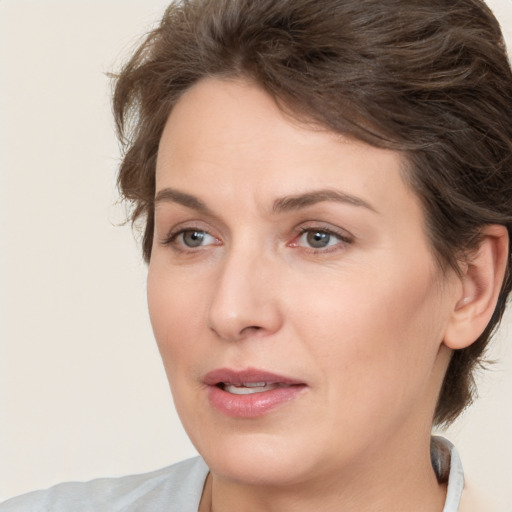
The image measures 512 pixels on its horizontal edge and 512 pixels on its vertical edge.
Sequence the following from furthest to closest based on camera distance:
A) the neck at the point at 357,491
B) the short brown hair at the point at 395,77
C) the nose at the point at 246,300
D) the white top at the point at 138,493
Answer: the white top at the point at 138,493 < the neck at the point at 357,491 < the short brown hair at the point at 395,77 < the nose at the point at 246,300

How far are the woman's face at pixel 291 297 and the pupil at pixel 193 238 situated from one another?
40 millimetres

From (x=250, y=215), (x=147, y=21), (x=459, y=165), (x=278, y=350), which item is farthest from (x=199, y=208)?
(x=147, y=21)

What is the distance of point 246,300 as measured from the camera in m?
2.52

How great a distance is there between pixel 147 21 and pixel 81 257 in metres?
0.79

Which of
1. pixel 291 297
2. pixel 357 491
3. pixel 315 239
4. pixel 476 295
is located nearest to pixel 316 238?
pixel 315 239

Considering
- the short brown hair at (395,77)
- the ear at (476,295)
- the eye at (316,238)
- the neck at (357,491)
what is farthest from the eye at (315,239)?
the neck at (357,491)

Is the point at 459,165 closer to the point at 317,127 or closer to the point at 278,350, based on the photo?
the point at 317,127

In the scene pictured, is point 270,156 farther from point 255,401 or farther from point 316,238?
point 255,401

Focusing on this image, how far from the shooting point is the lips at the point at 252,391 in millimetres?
2553

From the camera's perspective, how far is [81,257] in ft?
14.2

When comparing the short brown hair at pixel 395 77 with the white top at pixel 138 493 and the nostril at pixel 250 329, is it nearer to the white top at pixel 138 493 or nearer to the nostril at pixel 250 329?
the nostril at pixel 250 329

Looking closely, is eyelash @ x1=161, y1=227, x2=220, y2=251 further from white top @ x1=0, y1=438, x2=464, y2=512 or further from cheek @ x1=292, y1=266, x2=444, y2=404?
white top @ x1=0, y1=438, x2=464, y2=512

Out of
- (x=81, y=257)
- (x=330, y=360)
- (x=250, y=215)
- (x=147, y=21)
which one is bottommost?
(x=330, y=360)

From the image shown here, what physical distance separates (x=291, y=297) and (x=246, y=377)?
18 centimetres
